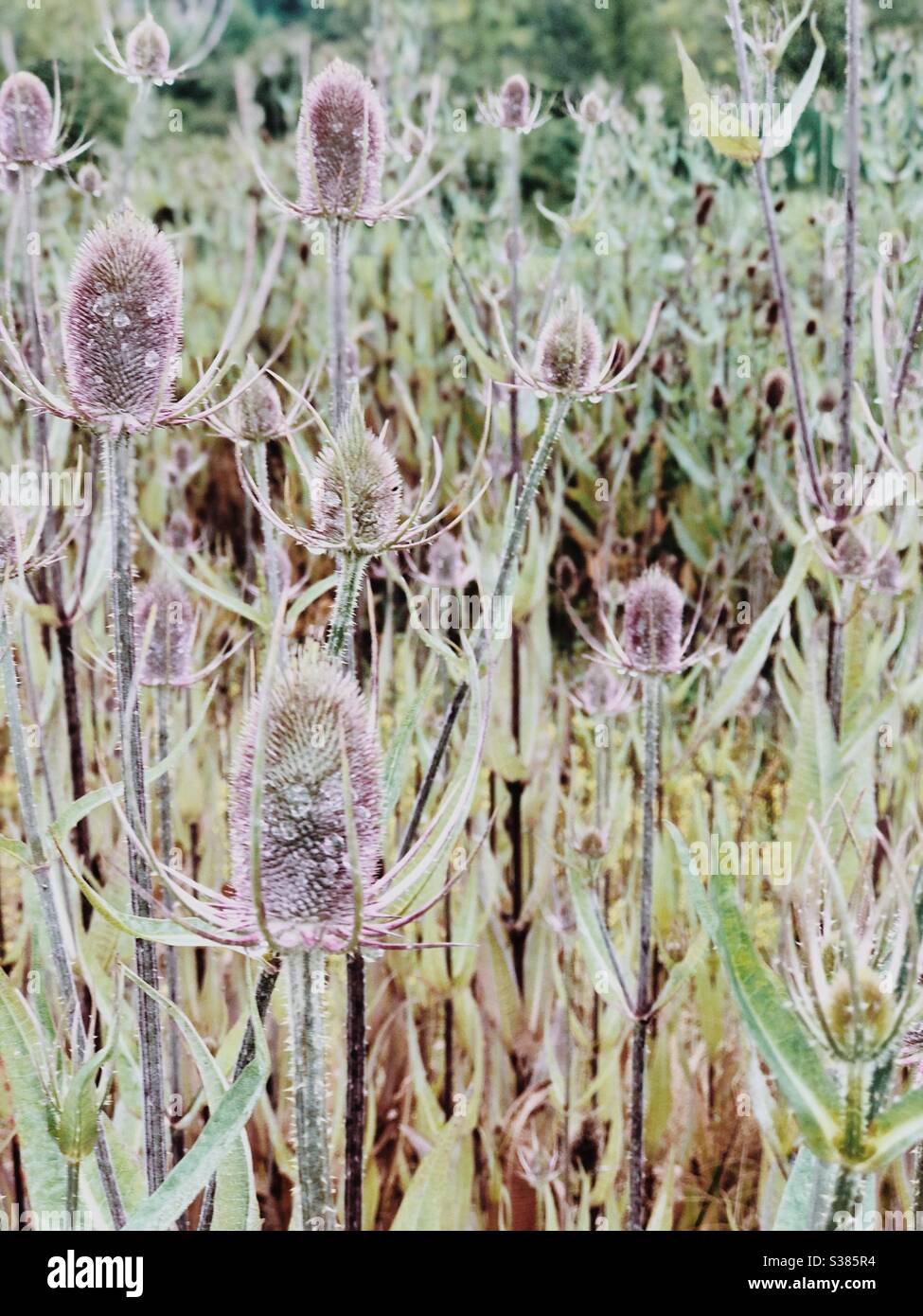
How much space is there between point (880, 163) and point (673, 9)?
13.2 inches

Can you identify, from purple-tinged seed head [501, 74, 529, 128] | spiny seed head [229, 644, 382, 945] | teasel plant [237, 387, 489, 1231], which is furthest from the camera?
purple-tinged seed head [501, 74, 529, 128]

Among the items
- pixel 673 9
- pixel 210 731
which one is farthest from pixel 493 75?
pixel 210 731

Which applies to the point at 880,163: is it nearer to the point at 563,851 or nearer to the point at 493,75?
the point at 493,75

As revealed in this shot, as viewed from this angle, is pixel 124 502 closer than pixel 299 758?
No

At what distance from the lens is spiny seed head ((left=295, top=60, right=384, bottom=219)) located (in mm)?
812

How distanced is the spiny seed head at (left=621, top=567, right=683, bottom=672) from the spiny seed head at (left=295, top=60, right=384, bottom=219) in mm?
375

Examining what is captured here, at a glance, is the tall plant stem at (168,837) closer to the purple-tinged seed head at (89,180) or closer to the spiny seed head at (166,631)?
the spiny seed head at (166,631)

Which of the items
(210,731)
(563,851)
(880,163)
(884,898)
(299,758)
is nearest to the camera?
(299,758)

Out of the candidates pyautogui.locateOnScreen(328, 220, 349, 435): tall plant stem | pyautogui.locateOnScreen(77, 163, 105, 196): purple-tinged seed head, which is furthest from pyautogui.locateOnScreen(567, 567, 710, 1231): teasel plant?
pyautogui.locateOnScreen(77, 163, 105, 196): purple-tinged seed head

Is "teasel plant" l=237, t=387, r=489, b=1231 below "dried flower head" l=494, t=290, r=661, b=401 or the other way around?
below

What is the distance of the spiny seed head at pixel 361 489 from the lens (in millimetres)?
677

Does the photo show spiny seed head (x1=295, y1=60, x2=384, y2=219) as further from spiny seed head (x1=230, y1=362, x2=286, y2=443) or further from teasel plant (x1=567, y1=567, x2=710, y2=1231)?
teasel plant (x1=567, y1=567, x2=710, y2=1231)

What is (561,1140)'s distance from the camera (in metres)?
1.05

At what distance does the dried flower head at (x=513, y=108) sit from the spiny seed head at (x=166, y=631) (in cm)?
53
